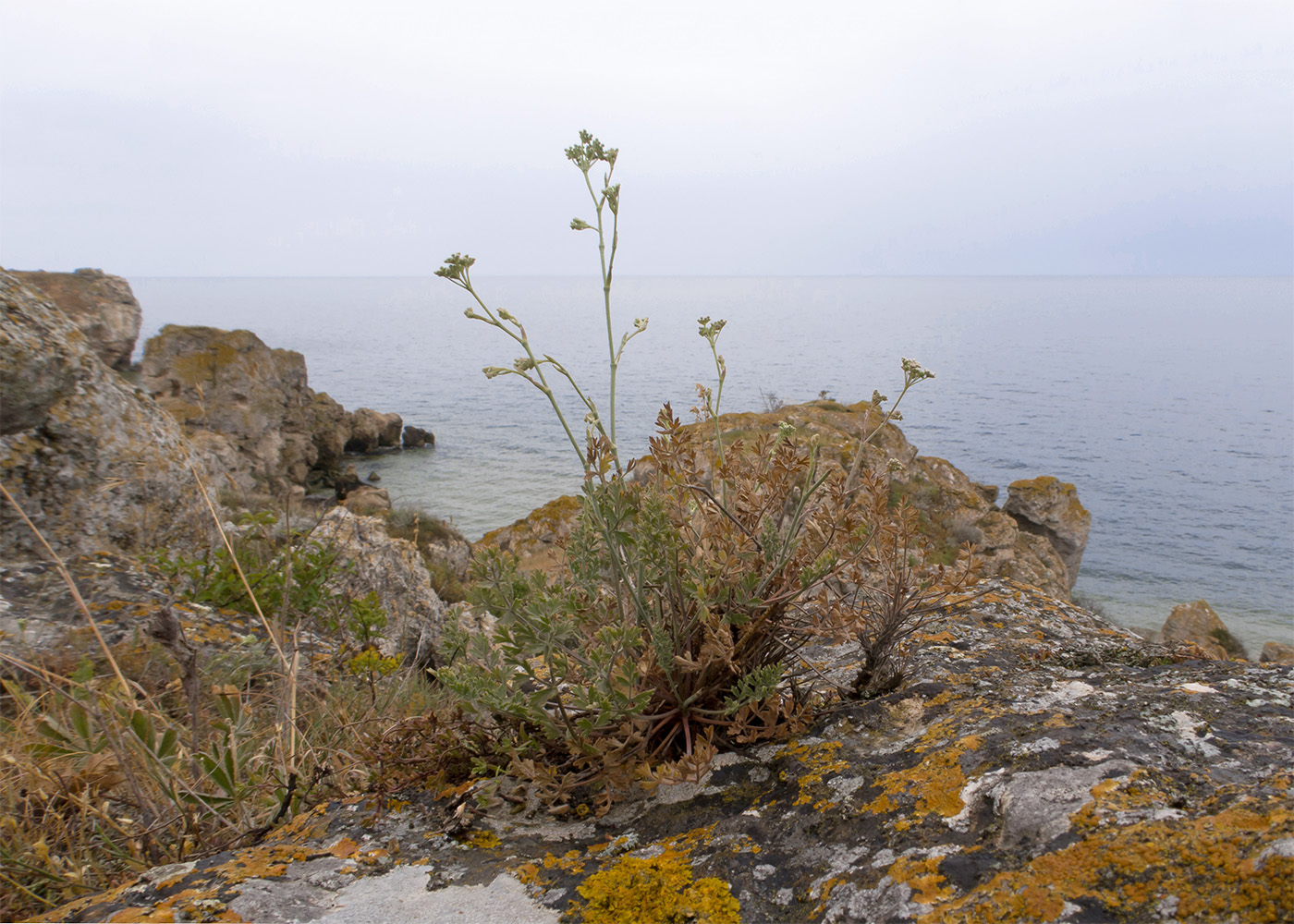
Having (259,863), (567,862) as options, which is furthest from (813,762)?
(259,863)

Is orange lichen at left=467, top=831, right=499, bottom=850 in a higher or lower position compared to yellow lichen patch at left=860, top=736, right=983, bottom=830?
lower

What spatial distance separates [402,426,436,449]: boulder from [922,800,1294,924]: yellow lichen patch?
41.1m

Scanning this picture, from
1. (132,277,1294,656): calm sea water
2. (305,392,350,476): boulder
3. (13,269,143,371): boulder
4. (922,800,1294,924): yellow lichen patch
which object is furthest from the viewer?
(13,269,143,371): boulder

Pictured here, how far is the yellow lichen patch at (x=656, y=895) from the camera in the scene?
134 cm

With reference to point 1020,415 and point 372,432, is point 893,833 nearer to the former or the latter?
point 372,432

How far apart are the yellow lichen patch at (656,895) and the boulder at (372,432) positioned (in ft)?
128

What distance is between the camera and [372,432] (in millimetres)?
38531

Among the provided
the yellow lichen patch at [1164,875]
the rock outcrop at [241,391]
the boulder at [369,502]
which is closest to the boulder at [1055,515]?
the boulder at [369,502]

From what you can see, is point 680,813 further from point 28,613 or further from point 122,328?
point 122,328

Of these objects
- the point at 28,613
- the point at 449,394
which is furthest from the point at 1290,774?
the point at 449,394

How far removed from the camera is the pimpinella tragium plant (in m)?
1.70

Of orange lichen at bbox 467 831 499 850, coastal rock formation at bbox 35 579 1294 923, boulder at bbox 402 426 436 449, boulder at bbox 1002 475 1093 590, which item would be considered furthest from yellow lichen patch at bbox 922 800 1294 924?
boulder at bbox 402 426 436 449

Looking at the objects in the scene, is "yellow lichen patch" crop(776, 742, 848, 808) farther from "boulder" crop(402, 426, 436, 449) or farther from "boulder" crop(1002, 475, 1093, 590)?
"boulder" crop(402, 426, 436, 449)

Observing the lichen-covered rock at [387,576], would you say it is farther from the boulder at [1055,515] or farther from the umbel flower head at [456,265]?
the boulder at [1055,515]
